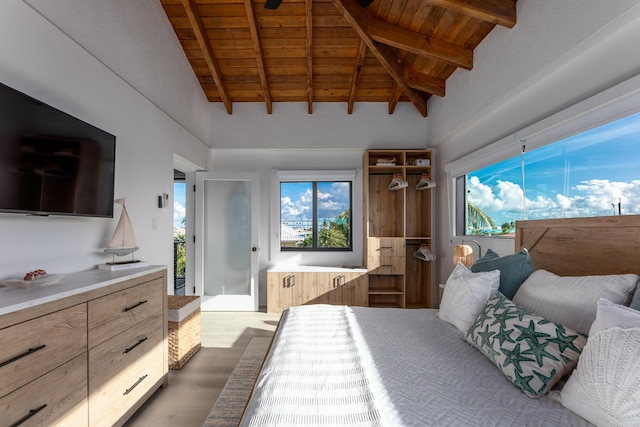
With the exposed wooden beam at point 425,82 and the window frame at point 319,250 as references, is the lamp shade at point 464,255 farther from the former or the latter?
the exposed wooden beam at point 425,82

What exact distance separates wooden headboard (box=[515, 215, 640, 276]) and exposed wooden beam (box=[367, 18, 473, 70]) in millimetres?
1806

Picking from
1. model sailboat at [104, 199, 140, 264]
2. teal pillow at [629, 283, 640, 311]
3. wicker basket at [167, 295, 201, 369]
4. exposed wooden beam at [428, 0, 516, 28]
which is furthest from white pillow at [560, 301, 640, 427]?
wicker basket at [167, 295, 201, 369]

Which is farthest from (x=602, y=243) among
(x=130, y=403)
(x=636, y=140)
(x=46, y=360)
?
(x=130, y=403)

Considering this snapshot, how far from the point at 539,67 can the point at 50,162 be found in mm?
3106

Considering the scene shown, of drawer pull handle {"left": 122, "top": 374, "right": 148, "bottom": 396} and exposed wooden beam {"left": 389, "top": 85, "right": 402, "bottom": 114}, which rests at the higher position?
exposed wooden beam {"left": 389, "top": 85, "right": 402, "bottom": 114}

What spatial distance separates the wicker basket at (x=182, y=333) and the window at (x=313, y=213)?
1.86 metres

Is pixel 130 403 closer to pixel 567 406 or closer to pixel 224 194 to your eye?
pixel 567 406

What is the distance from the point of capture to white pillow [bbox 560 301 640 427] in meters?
0.80

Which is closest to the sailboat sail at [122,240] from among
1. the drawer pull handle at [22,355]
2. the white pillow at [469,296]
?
the drawer pull handle at [22,355]

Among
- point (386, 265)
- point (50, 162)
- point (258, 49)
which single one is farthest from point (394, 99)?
point (50, 162)

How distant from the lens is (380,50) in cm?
302

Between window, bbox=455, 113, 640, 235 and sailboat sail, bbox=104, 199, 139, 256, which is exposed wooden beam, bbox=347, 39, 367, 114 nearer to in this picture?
window, bbox=455, 113, 640, 235

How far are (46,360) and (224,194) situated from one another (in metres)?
3.04

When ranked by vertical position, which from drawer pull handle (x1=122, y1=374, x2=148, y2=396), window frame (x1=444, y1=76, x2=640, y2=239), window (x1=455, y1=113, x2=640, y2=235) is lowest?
drawer pull handle (x1=122, y1=374, x2=148, y2=396)
